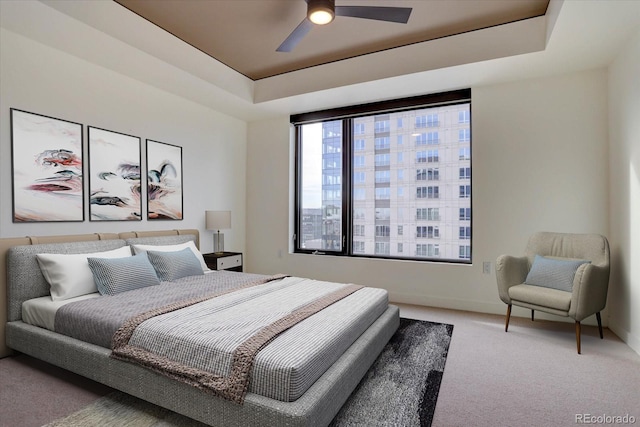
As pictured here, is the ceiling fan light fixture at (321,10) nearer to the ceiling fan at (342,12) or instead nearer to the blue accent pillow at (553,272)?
the ceiling fan at (342,12)

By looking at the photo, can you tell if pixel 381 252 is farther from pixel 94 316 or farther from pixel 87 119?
pixel 87 119

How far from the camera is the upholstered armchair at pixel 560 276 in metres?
2.76

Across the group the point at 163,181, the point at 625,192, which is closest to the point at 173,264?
the point at 163,181

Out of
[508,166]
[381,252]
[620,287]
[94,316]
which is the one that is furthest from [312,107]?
[620,287]

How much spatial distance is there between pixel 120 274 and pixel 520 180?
162 inches

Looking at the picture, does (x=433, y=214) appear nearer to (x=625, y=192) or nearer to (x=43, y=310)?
(x=625, y=192)

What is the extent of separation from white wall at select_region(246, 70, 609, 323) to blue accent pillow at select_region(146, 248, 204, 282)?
2.11m

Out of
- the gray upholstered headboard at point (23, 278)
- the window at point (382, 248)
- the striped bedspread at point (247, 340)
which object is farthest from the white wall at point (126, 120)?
the window at point (382, 248)

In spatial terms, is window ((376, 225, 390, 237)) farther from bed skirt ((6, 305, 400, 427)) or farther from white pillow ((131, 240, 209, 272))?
white pillow ((131, 240, 209, 272))

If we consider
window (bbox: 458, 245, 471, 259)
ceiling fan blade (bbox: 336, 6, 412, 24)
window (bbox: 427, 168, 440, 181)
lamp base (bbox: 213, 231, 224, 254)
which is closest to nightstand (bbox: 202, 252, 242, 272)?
lamp base (bbox: 213, 231, 224, 254)

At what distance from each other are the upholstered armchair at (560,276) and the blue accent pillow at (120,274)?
10.9 ft

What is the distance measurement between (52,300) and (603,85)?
540cm

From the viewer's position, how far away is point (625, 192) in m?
3.01

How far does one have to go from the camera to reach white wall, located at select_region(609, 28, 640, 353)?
2.80m
